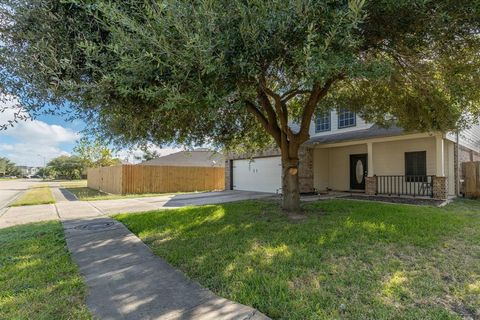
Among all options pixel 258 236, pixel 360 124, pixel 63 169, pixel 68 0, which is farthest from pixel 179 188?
pixel 63 169

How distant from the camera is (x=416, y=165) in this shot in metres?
12.2

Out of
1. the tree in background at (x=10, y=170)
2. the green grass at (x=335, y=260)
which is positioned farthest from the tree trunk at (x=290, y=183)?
the tree in background at (x=10, y=170)

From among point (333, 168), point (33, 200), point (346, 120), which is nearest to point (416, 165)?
point (346, 120)

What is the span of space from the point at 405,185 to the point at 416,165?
976 millimetres

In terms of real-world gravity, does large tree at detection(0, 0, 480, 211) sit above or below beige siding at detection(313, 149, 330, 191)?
above

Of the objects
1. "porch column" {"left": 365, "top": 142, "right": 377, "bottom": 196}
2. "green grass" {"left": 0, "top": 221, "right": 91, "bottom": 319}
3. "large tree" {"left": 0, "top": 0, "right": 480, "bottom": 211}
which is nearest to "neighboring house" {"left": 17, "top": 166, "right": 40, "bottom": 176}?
"green grass" {"left": 0, "top": 221, "right": 91, "bottom": 319}

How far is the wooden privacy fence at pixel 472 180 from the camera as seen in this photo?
11.7 meters

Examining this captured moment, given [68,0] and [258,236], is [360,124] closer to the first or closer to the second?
[258,236]

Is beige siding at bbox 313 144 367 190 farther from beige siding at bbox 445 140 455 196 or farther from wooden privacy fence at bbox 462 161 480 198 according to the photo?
wooden privacy fence at bbox 462 161 480 198

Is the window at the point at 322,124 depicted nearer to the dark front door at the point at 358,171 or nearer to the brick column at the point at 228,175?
the dark front door at the point at 358,171

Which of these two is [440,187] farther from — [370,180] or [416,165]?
[370,180]

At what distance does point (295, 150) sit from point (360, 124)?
7.75 m

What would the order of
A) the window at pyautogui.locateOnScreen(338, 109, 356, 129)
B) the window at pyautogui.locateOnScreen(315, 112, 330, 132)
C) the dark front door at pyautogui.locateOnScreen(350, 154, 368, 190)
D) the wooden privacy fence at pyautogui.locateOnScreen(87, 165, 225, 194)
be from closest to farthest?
the dark front door at pyautogui.locateOnScreen(350, 154, 368, 190) < the window at pyautogui.locateOnScreen(338, 109, 356, 129) < the window at pyautogui.locateOnScreen(315, 112, 330, 132) < the wooden privacy fence at pyautogui.locateOnScreen(87, 165, 225, 194)

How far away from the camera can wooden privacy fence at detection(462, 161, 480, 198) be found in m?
11.7
